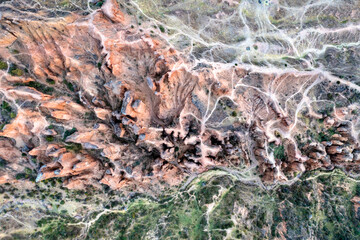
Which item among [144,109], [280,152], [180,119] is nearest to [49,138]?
[144,109]

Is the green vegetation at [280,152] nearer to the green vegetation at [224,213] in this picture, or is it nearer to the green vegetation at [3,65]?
the green vegetation at [224,213]

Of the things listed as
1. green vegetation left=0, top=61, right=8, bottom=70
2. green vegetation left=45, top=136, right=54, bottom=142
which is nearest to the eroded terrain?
green vegetation left=0, top=61, right=8, bottom=70

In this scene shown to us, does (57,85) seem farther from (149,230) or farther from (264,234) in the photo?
(264,234)

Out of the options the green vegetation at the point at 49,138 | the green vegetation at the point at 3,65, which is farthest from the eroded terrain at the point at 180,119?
the green vegetation at the point at 49,138

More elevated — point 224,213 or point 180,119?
point 180,119

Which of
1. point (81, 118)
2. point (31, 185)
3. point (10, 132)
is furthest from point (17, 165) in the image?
point (81, 118)

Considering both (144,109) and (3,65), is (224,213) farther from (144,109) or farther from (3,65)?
(3,65)
